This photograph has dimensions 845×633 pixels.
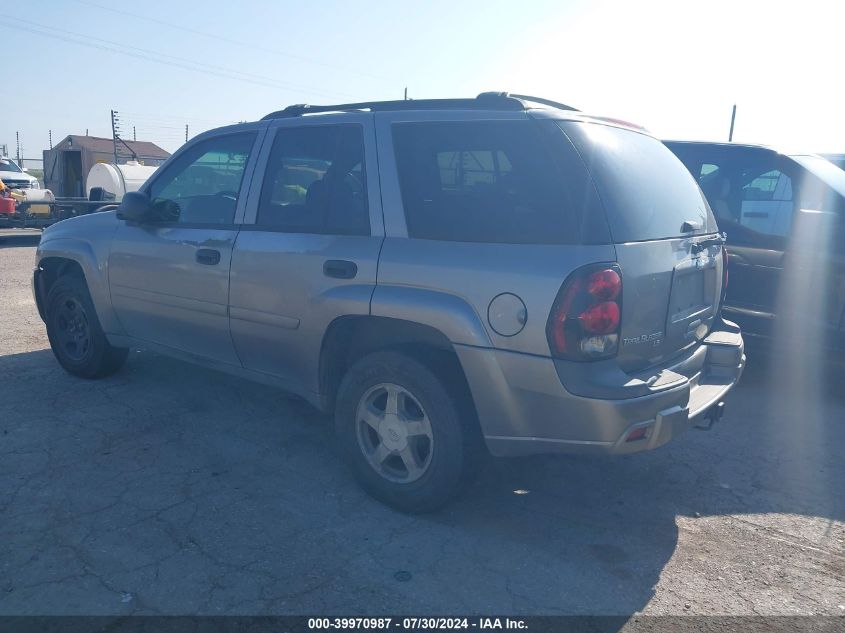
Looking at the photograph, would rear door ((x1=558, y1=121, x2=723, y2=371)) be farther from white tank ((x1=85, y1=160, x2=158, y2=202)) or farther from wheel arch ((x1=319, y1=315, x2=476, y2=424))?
white tank ((x1=85, y1=160, x2=158, y2=202))

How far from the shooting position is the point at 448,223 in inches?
136

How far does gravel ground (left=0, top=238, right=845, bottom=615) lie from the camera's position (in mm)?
2992

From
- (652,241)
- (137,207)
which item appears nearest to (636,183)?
(652,241)

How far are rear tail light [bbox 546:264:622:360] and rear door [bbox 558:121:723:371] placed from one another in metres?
0.08

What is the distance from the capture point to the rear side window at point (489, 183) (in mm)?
3207

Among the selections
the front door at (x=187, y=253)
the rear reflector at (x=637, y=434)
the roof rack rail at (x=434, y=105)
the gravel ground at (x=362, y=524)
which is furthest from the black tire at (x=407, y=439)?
the roof rack rail at (x=434, y=105)

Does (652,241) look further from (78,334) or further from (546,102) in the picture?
(78,334)

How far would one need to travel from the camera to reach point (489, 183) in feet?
11.3

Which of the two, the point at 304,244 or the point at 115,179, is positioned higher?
the point at 115,179

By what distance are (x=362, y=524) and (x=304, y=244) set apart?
151cm

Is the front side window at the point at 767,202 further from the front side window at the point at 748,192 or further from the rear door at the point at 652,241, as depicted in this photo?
the rear door at the point at 652,241

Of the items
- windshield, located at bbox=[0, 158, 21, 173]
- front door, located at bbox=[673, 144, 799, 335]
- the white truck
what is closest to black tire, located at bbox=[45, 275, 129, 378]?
front door, located at bbox=[673, 144, 799, 335]

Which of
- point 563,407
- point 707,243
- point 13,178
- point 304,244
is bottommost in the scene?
point 563,407

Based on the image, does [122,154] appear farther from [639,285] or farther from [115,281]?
[639,285]
